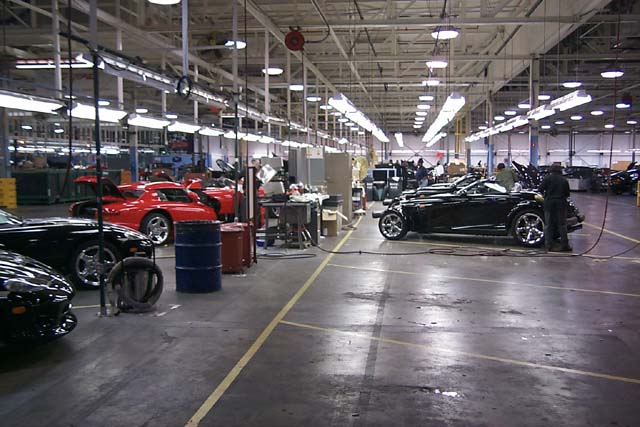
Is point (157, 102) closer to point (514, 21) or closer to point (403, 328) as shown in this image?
point (514, 21)

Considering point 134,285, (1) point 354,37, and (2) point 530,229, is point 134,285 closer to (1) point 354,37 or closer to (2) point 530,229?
(2) point 530,229

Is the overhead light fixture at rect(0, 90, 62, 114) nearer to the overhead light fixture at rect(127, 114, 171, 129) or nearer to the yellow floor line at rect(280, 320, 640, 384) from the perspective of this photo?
the overhead light fixture at rect(127, 114, 171, 129)

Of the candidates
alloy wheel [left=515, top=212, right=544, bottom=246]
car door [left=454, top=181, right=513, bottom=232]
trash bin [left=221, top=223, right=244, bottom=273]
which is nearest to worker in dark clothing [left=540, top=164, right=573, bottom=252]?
alloy wheel [left=515, top=212, right=544, bottom=246]

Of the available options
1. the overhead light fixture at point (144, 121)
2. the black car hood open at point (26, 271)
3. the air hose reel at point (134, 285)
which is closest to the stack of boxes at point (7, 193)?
the overhead light fixture at point (144, 121)

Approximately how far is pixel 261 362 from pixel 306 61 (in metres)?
20.1

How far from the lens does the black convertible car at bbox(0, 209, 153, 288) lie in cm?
757

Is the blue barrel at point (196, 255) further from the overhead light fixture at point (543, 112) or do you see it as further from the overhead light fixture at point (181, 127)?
the overhead light fixture at point (543, 112)

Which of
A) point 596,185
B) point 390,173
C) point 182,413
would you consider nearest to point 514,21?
point 390,173

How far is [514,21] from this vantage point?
16.1 m

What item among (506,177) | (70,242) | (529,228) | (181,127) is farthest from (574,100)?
(70,242)

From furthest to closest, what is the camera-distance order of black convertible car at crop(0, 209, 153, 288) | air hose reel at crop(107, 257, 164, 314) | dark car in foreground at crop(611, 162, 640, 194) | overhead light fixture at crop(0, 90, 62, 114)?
Answer: dark car in foreground at crop(611, 162, 640, 194), overhead light fixture at crop(0, 90, 62, 114), black convertible car at crop(0, 209, 153, 288), air hose reel at crop(107, 257, 164, 314)

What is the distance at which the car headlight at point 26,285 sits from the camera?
5.01m

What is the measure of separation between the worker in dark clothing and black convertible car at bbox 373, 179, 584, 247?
0.54 metres

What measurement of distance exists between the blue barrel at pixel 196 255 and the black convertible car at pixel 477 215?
6.72m
